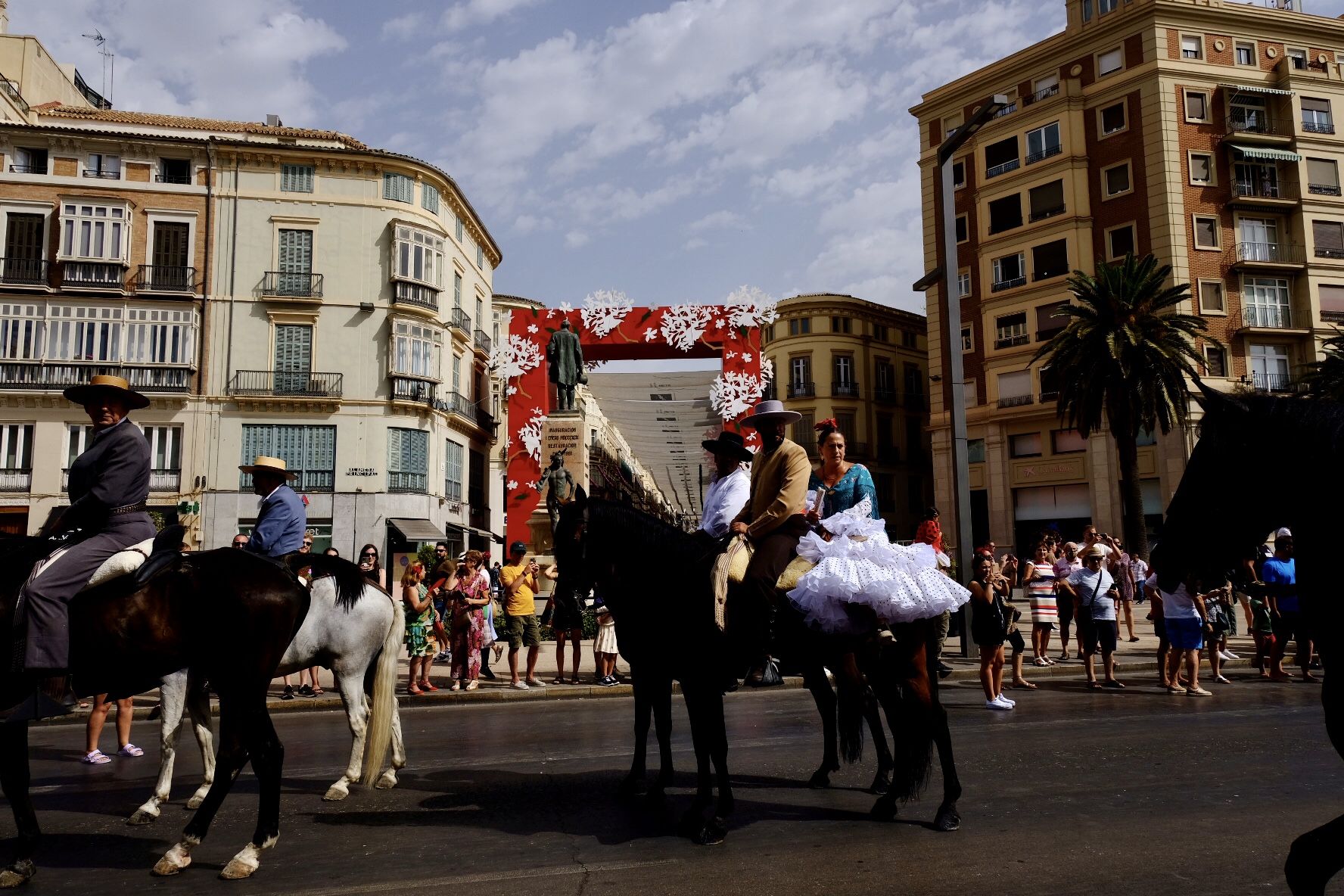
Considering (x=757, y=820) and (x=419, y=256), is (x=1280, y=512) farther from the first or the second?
(x=419, y=256)

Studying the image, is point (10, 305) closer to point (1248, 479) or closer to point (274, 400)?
point (274, 400)

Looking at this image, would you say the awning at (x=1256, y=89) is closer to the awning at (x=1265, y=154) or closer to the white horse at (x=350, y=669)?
the awning at (x=1265, y=154)

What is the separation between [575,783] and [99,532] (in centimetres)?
378

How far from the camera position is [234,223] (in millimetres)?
36562

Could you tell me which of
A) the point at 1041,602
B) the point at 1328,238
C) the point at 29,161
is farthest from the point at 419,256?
the point at 1328,238

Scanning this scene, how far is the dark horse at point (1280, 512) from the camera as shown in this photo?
343 centimetres

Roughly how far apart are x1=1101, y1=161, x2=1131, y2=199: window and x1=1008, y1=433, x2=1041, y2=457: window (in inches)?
449

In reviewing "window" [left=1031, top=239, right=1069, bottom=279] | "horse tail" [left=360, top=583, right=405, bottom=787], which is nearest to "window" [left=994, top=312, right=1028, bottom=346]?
"window" [left=1031, top=239, right=1069, bottom=279]

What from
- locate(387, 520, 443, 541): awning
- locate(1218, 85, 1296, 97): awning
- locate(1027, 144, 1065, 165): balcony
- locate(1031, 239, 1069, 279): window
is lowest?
locate(387, 520, 443, 541): awning

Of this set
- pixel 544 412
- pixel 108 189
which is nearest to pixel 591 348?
pixel 544 412

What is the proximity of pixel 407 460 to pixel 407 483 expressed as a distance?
3.11 feet

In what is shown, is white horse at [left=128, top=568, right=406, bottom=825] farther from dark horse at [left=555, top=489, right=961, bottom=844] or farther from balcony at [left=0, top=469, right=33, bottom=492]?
balcony at [left=0, top=469, right=33, bottom=492]

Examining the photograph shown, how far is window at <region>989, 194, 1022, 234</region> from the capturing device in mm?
45469

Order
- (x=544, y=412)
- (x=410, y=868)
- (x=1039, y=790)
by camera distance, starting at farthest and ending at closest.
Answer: (x=544, y=412)
(x=1039, y=790)
(x=410, y=868)
